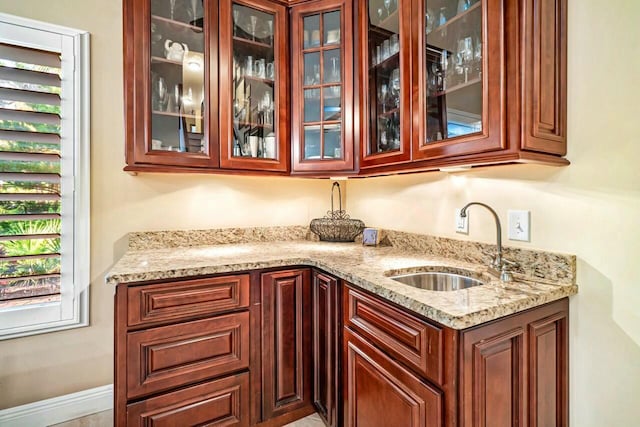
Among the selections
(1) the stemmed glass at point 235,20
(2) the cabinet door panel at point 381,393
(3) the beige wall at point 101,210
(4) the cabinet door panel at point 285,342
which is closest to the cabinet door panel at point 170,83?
(1) the stemmed glass at point 235,20

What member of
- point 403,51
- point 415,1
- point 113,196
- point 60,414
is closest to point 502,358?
point 403,51

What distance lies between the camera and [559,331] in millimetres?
1103

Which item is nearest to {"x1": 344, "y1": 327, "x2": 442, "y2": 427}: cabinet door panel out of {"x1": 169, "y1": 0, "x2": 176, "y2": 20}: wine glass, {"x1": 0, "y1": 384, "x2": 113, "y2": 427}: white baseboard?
{"x1": 0, "y1": 384, "x2": 113, "y2": 427}: white baseboard

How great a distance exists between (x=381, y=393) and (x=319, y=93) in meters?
1.51

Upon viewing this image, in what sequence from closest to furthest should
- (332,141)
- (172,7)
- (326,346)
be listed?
1. (326,346)
2. (172,7)
3. (332,141)

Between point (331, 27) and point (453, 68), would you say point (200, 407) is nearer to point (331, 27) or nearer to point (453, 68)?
point (453, 68)

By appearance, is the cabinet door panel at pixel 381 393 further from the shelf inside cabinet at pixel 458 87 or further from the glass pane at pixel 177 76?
the glass pane at pixel 177 76

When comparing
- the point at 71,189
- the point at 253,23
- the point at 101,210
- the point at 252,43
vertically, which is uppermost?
the point at 253,23

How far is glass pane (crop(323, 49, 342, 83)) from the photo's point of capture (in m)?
1.75

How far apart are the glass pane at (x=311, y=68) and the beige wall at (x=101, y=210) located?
84 cm

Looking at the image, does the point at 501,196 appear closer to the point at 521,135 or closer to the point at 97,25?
the point at 521,135

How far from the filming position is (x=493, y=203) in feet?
4.41

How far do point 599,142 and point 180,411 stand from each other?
187 cm

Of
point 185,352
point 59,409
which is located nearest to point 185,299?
point 185,352
